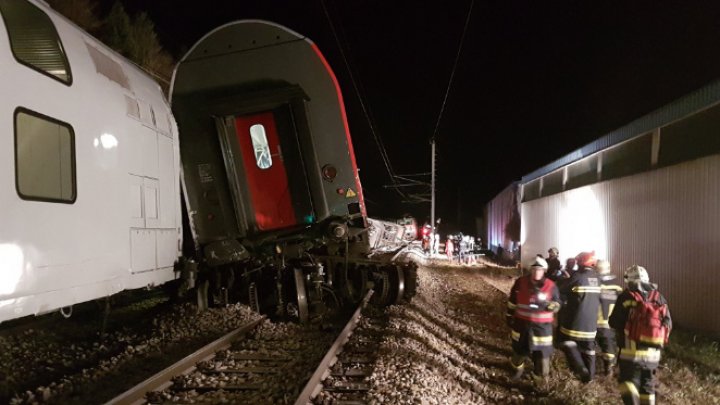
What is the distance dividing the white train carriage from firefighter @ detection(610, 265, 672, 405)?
491 centimetres

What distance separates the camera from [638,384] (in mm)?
4598

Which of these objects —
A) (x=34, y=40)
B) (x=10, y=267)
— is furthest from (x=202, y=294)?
(x=34, y=40)

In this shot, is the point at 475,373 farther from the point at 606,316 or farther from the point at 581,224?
the point at 581,224

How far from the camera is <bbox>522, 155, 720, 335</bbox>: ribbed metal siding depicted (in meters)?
8.06

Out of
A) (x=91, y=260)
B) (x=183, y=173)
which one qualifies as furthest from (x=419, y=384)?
(x=183, y=173)

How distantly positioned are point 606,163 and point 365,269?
27.7 ft

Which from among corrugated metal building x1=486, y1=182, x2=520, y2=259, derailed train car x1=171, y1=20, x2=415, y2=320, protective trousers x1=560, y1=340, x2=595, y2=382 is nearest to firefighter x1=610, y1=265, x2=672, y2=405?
protective trousers x1=560, y1=340, x2=595, y2=382

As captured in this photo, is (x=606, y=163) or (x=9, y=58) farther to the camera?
(x=606, y=163)

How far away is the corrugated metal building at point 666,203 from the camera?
26.7 feet

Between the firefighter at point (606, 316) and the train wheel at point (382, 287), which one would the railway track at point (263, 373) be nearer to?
the train wheel at point (382, 287)

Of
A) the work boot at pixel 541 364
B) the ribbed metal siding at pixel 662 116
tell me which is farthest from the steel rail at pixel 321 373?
the ribbed metal siding at pixel 662 116

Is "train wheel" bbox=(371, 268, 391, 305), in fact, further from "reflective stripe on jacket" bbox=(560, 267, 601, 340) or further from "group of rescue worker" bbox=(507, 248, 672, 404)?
"reflective stripe on jacket" bbox=(560, 267, 601, 340)

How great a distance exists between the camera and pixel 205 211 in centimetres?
684

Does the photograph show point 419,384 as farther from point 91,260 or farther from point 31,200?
point 31,200
